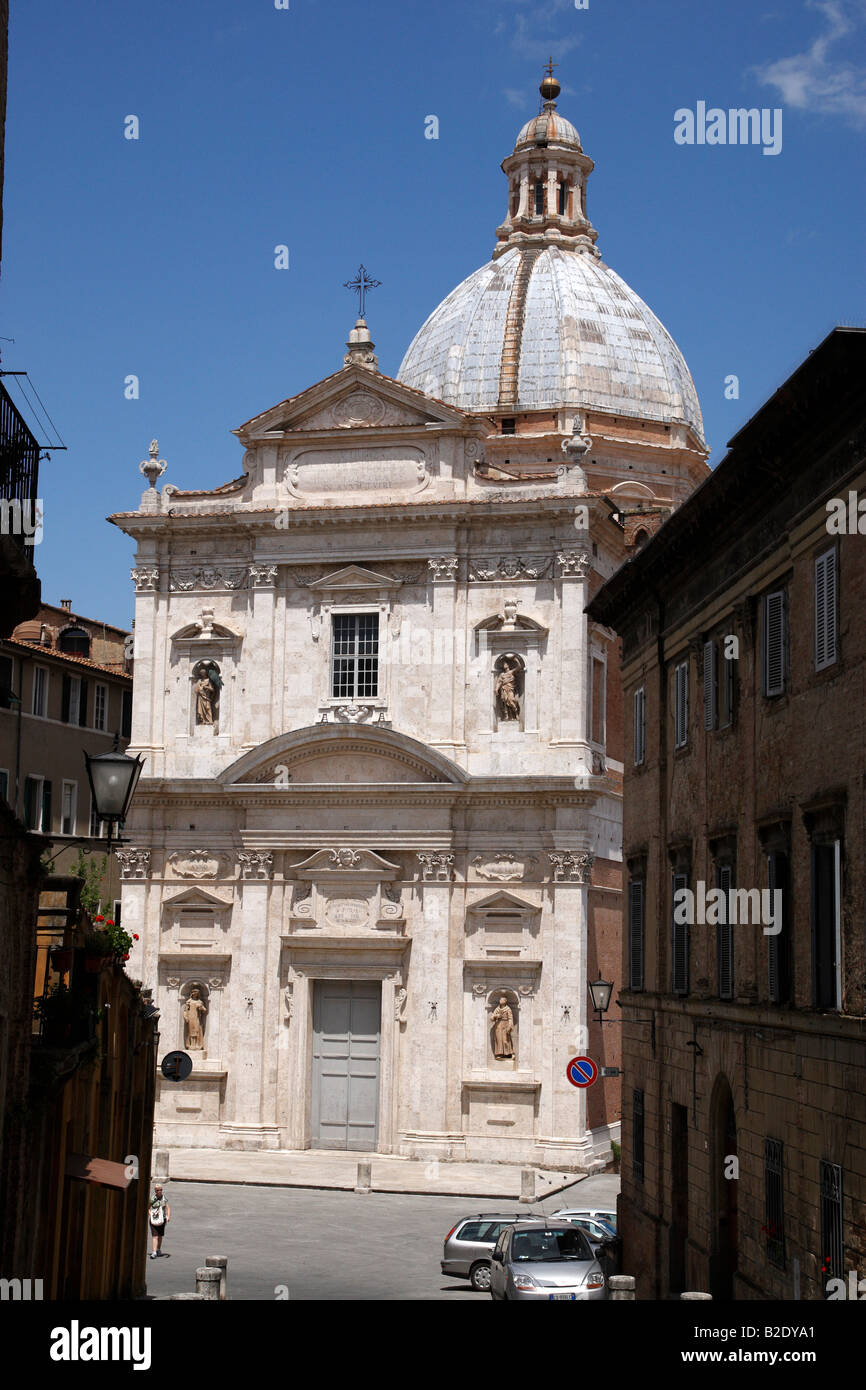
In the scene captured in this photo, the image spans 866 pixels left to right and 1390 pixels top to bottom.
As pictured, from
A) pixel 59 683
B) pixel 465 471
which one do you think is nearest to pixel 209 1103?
pixel 59 683

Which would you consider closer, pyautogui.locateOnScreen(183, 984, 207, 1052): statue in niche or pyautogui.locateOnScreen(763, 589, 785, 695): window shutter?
pyautogui.locateOnScreen(763, 589, 785, 695): window shutter

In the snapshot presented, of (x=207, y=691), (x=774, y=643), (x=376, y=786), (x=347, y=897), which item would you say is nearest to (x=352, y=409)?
(x=207, y=691)

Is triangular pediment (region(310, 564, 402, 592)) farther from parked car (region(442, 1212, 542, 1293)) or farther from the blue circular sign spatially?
parked car (region(442, 1212, 542, 1293))

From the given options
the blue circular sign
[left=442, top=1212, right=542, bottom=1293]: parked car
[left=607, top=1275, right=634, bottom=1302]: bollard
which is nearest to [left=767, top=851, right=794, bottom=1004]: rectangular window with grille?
[left=607, top=1275, right=634, bottom=1302]: bollard

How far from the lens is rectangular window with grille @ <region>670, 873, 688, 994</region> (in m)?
28.3

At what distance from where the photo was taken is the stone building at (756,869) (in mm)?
19500

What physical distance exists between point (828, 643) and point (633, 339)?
140ft

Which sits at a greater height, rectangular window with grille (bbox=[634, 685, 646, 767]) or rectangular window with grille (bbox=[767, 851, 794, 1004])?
rectangular window with grille (bbox=[634, 685, 646, 767])

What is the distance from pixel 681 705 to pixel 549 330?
111 feet

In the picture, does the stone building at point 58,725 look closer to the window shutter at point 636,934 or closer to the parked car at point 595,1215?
the parked car at point 595,1215

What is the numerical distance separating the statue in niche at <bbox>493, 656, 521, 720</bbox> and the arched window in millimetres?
17853

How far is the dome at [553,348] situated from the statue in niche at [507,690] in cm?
1468
